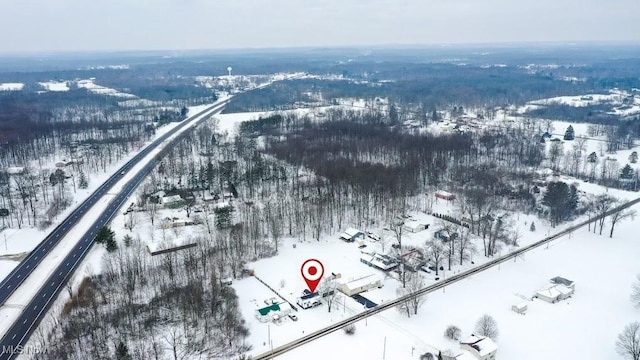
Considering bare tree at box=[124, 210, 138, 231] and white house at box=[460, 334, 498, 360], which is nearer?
white house at box=[460, 334, 498, 360]

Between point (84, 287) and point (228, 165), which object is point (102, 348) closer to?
point (84, 287)

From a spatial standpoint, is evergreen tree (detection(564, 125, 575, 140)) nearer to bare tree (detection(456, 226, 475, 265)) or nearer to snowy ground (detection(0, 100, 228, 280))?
bare tree (detection(456, 226, 475, 265))

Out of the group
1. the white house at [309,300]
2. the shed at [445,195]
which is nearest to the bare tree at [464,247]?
the shed at [445,195]

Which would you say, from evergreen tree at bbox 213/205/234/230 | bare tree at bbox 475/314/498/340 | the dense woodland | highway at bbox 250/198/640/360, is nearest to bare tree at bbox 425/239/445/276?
the dense woodland

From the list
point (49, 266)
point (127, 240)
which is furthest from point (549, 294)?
point (49, 266)

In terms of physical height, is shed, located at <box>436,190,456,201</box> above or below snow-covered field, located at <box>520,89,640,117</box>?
below

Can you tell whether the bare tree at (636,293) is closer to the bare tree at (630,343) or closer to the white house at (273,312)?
the bare tree at (630,343)

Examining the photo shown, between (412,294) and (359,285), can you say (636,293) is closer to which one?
(412,294)
